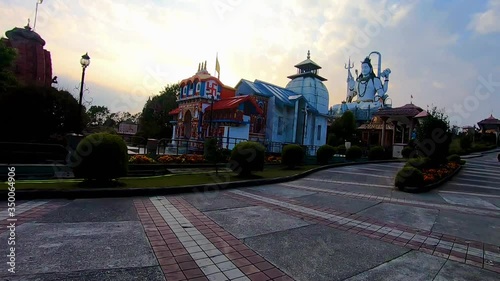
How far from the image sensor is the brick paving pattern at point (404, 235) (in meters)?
4.08

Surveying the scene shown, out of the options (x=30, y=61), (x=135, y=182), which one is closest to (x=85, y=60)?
(x=135, y=182)

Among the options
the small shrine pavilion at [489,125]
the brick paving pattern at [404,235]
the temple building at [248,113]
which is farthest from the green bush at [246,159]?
the small shrine pavilion at [489,125]

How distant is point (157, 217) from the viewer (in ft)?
17.6

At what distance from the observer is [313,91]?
3469 cm

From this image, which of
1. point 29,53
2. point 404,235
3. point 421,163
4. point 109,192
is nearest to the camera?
point 404,235

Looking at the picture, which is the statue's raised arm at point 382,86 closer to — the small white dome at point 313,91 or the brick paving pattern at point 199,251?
the small white dome at point 313,91

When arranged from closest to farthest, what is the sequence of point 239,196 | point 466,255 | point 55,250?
point 55,250 → point 466,255 → point 239,196

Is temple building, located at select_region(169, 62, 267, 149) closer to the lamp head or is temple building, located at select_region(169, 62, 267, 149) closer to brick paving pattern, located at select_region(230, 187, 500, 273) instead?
the lamp head

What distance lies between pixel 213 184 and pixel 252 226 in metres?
3.82

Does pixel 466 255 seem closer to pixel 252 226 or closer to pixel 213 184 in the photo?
pixel 252 226

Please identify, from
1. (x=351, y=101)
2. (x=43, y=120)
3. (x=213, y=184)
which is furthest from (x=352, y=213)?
(x=351, y=101)

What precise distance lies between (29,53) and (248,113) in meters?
19.3

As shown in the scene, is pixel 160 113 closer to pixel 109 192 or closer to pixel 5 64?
pixel 5 64

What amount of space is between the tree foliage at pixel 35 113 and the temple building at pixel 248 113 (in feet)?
34.8
